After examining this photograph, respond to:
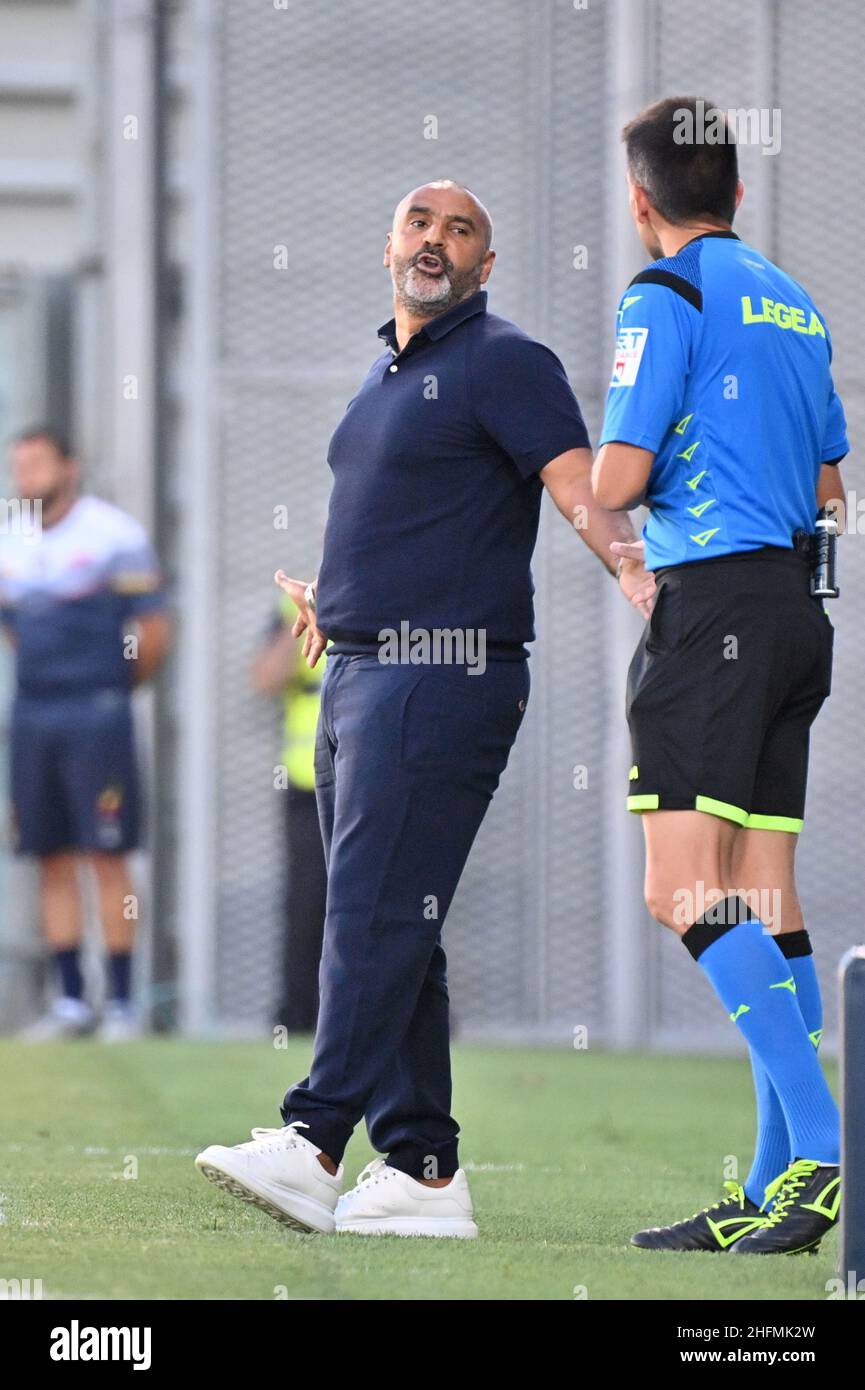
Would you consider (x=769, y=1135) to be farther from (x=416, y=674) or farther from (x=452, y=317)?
(x=452, y=317)

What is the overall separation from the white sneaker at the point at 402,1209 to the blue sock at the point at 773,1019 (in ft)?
1.89

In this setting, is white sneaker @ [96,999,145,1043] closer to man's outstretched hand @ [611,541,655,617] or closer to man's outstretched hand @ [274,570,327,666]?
man's outstretched hand @ [274,570,327,666]

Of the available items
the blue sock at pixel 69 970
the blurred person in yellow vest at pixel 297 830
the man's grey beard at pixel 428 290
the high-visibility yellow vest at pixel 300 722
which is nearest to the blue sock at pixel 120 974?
the blue sock at pixel 69 970

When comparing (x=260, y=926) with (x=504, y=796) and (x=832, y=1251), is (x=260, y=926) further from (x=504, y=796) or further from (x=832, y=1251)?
(x=832, y=1251)

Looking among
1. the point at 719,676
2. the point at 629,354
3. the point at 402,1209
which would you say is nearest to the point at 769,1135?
the point at 402,1209

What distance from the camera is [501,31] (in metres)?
9.02

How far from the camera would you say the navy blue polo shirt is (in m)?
3.75

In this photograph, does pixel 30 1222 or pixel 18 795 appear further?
pixel 18 795

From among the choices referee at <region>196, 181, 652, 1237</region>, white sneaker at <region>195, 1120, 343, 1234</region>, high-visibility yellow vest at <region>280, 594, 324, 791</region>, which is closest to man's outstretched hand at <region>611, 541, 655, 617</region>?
referee at <region>196, 181, 652, 1237</region>

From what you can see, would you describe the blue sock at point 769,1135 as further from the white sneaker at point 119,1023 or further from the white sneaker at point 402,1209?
the white sneaker at point 119,1023

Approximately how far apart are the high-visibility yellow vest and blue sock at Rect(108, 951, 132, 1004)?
894 millimetres

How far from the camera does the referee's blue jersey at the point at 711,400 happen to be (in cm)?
356

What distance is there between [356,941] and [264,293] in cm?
564
